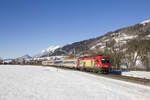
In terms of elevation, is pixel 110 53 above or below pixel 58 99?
above

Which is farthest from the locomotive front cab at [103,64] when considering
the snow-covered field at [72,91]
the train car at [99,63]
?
the snow-covered field at [72,91]

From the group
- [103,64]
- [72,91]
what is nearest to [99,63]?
[103,64]

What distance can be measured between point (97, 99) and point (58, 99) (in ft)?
8.21

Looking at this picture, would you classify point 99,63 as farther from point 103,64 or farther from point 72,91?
point 72,91

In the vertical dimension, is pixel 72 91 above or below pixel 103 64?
below

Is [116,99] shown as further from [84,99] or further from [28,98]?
[28,98]

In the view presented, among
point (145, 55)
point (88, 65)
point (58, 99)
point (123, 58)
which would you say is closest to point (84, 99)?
point (58, 99)

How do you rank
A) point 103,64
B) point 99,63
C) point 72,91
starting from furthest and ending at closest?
point 99,63 → point 103,64 → point 72,91

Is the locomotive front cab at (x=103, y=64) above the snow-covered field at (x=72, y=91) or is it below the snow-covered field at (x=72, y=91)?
above

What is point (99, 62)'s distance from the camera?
3148cm

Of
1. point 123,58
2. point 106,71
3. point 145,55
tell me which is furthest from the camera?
point 123,58

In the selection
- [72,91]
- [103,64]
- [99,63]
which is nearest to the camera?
[72,91]

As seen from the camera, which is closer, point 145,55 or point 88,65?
point 88,65

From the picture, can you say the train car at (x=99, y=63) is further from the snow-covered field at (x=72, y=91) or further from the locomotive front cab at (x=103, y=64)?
the snow-covered field at (x=72, y=91)
